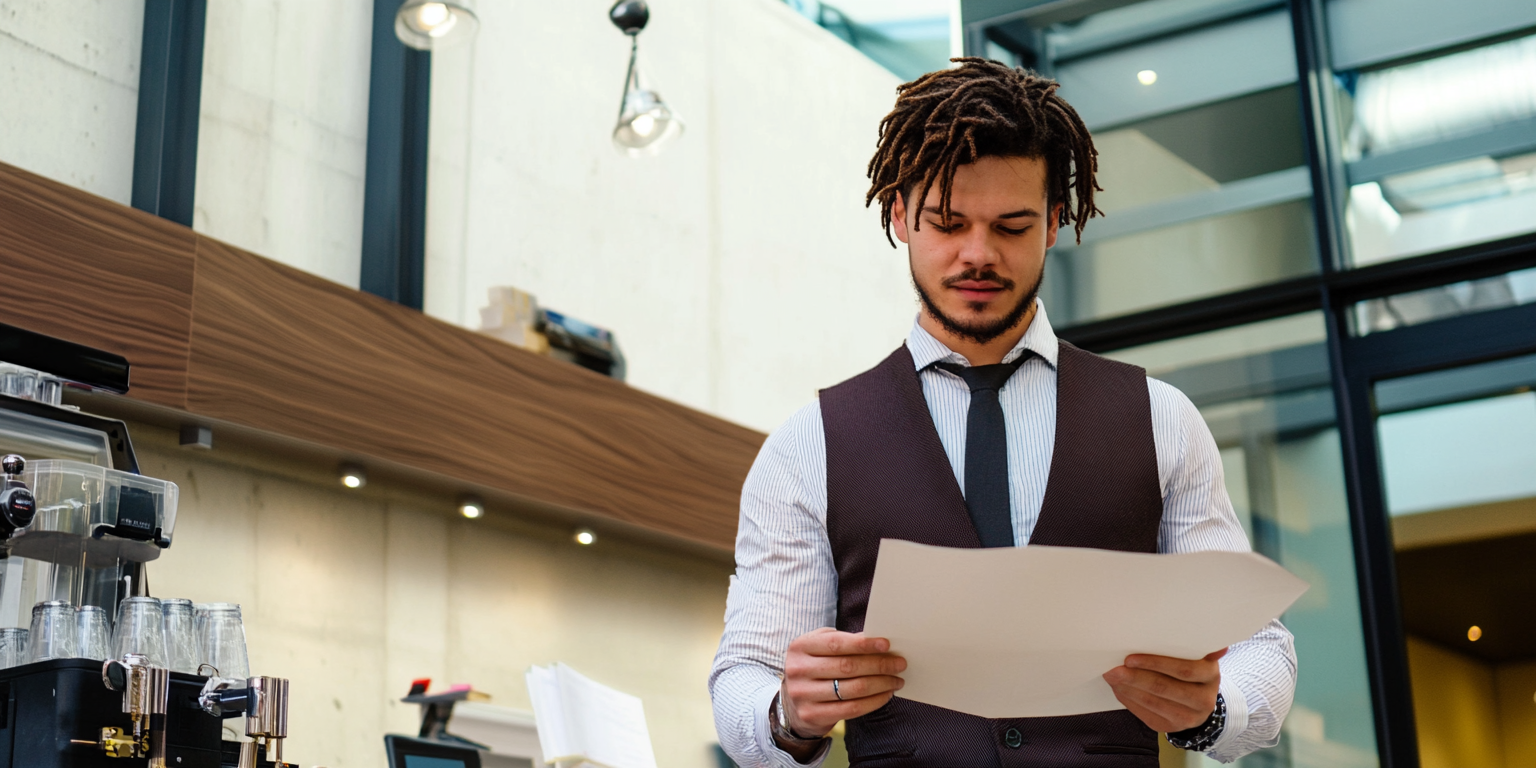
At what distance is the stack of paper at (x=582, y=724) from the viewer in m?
3.14

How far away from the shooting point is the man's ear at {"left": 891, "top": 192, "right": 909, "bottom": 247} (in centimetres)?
161

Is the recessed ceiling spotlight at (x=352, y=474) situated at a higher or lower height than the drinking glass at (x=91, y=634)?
higher

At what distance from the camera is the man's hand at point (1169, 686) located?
1232mm

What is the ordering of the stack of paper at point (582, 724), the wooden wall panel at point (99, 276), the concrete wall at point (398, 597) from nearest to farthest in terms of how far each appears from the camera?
the stack of paper at point (582, 724)
the wooden wall panel at point (99, 276)
the concrete wall at point (398, 597)

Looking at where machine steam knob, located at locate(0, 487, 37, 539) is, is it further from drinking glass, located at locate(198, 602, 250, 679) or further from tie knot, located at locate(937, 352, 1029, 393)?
tie knot, located at locate(937, 352, 1029, 393)

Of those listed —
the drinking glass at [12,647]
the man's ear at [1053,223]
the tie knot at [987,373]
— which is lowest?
the drinking glass at [12,647]

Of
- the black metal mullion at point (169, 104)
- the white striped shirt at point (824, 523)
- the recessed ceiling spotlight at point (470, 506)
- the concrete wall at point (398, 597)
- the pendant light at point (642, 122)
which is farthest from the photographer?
the pendant light at point (642, 122)

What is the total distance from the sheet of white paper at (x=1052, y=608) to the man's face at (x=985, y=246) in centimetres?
41

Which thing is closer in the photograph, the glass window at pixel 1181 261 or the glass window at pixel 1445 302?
the glass window at pixel 1445 302

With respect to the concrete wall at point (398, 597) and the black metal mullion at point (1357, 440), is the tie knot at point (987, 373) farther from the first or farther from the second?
the black metal mullion at point (1357, 440)

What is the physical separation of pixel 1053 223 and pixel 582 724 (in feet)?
6.52

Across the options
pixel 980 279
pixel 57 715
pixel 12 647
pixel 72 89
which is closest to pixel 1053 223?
pixel 980 279

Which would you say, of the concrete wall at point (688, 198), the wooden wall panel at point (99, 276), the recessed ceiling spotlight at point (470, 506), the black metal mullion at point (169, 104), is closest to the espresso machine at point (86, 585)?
the wooden wall panel at point (99, 276)

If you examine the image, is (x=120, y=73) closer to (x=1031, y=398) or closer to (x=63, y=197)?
(x=63, y=197)
